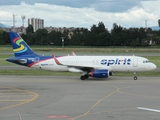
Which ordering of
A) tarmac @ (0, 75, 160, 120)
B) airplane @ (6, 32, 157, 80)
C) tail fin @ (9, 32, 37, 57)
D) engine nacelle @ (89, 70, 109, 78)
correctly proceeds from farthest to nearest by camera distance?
tail fin @ (9, 32, 37, 57) < airplane @ (6, 32, 157, 80) < engine nacelle @ (89, 70, 109, 78) < tarmac @ (0, 75, 160, 120)

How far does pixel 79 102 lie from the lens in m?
22.0

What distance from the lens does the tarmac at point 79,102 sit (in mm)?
17797

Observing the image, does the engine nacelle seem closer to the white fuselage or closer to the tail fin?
the white fuselage

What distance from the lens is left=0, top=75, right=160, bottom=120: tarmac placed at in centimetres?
1780

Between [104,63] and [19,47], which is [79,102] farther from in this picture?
[19,47]

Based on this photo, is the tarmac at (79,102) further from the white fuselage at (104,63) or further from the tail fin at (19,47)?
the tail fin at (19,47)

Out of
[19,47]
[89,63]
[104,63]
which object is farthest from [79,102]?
[19,47]

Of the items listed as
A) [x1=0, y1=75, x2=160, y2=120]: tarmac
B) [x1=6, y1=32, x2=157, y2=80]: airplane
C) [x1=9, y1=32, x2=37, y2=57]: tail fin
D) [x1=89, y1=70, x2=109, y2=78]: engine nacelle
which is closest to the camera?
[x1=0, y1=75, x2=160, y2=120]: tarmac

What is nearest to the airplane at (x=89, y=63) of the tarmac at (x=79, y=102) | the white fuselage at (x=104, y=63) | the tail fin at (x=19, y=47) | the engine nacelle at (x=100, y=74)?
the white fuselage at (x=104, y=63)

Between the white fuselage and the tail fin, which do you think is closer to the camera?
the white fuselage

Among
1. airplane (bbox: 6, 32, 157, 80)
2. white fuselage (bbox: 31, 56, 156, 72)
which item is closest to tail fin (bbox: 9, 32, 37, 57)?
airplane (bbox: 6, 32, 157, 80)

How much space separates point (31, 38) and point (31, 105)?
426 ft

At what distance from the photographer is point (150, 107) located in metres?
20.3

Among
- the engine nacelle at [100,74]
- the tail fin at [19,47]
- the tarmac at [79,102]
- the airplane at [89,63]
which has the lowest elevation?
the tarmac at [79,102]
